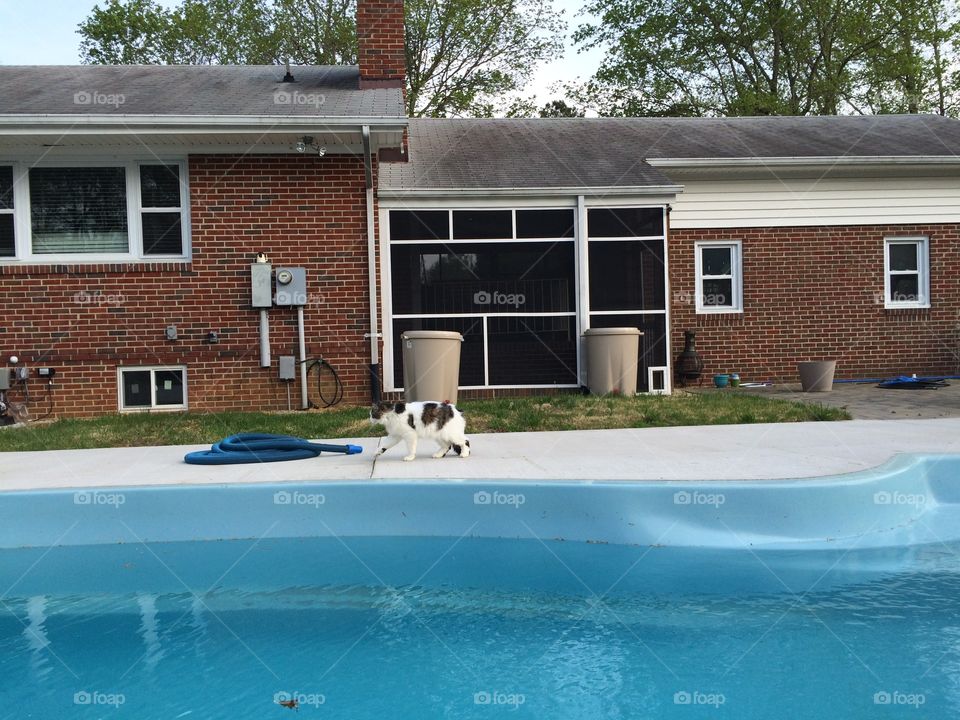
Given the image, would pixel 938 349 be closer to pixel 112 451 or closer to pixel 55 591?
pixel 112 451

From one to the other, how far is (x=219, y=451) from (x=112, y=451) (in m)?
1.65

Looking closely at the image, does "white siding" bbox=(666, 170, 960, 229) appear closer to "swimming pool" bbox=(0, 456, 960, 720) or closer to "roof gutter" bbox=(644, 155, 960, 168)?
"roof gutter" bbox=(644, 155, 960, 168)

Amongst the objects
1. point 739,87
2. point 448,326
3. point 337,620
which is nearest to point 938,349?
point 448,326

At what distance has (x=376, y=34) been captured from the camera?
1218 cm

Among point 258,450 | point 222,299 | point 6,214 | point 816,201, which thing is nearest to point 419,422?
point 258,450

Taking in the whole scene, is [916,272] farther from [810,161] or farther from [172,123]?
[172,123]

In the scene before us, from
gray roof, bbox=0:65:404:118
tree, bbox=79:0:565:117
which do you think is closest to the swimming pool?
gray roof, bbox=0:65:404:118

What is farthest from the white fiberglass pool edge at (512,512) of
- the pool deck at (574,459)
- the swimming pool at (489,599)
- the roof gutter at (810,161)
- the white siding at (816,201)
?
the white siding at (816,201)

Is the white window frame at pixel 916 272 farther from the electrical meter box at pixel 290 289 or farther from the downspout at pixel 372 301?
the electrical meter box at pixel 290 289

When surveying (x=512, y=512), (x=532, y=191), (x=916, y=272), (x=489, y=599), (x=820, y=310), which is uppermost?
(x=532, y=191)

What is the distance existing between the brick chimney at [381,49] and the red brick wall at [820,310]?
542cm

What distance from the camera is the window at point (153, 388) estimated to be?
35.6 ft

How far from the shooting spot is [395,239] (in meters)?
11.8

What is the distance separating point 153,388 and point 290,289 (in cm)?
232
